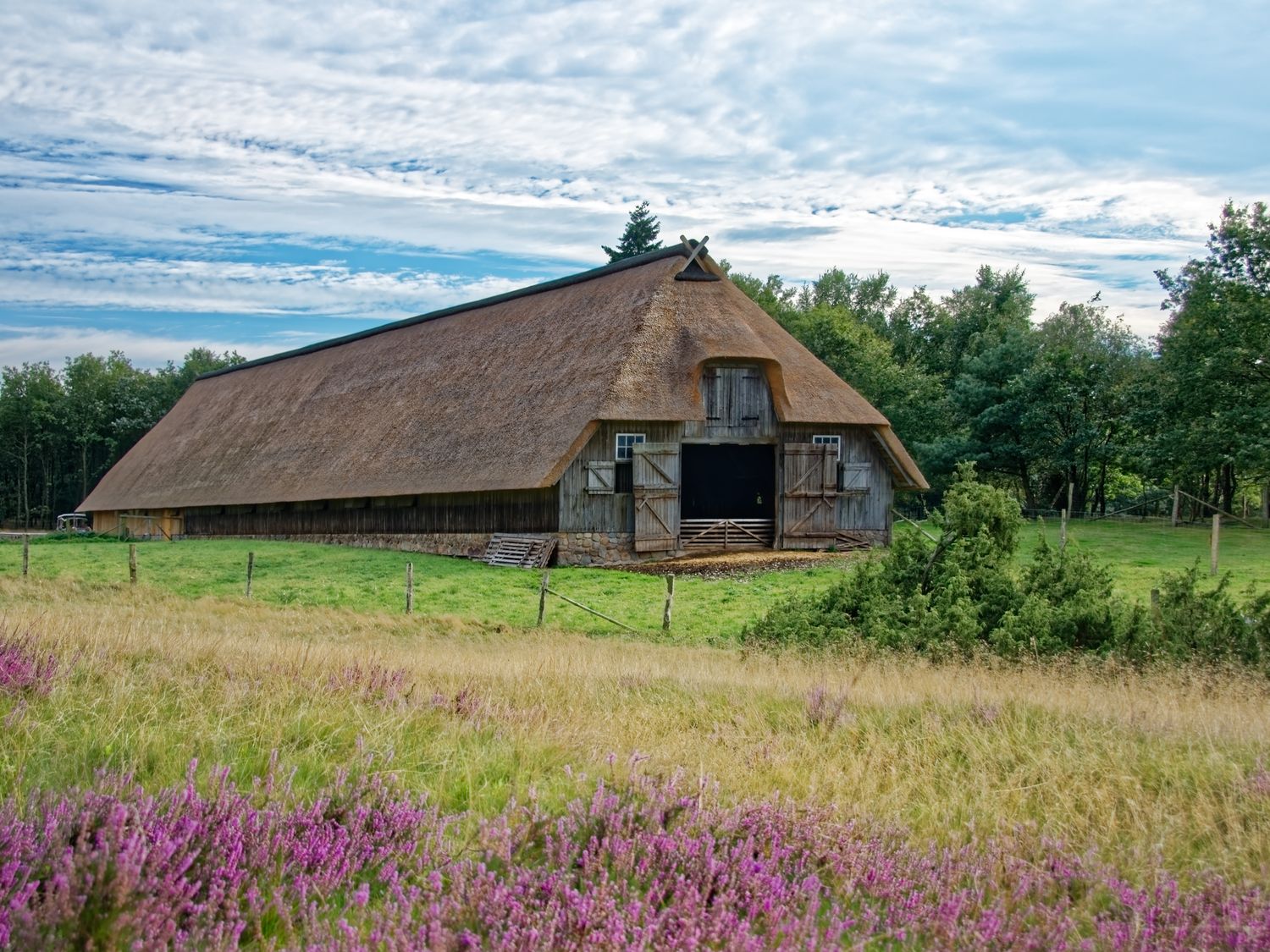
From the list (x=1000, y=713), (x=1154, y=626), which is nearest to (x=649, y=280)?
(x=1154, y=626)

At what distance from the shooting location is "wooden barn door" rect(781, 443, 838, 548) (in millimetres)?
30547

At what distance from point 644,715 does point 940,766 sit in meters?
2.20

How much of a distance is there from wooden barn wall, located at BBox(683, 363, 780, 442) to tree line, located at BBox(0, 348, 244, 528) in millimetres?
49541

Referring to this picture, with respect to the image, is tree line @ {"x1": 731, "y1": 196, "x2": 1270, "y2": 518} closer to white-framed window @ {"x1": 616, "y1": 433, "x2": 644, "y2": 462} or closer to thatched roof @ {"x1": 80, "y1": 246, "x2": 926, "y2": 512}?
thatched roof @ {"x1": 80, "y1": 246, "x2": 926, "y2": 512}

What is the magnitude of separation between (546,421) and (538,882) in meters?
25.9

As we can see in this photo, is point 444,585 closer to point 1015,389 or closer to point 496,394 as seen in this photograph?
point 496,394

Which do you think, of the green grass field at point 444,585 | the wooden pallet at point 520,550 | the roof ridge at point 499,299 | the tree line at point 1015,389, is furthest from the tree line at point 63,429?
the wooden pallet at point 520,550

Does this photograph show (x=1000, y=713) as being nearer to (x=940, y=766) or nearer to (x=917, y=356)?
(x=940, y=766)

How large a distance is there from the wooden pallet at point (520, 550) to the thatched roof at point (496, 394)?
1670mm

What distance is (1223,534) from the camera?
3584 cm

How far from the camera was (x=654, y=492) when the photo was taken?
2941 centimetres

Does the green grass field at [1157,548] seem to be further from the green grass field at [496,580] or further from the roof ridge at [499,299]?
the roof ridge at [499,299]

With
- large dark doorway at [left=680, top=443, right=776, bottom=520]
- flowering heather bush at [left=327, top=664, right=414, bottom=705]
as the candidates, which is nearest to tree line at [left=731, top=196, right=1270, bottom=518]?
large dark doorway at [left=680, top=443, right=776, bottom=520]

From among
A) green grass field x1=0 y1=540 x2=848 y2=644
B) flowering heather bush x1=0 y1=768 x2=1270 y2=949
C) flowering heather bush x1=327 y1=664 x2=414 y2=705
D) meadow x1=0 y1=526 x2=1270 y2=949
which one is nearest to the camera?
flowering heather bush x1=0 y1=768 x2=1270 y2=949
